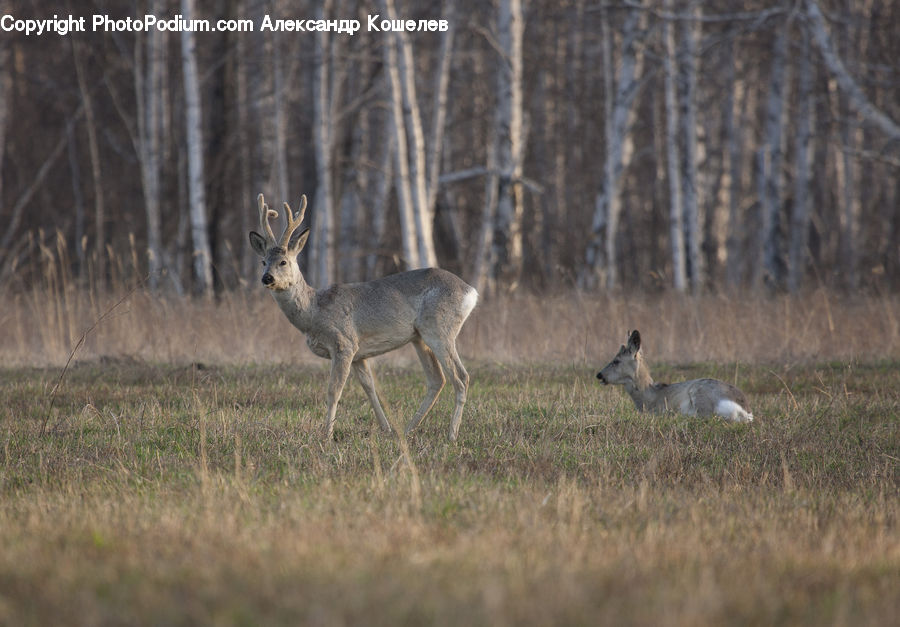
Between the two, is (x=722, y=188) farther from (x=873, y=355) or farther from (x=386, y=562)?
(x=386, y=562)

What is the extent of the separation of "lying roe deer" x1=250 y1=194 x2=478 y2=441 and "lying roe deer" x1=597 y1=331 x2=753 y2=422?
173cm

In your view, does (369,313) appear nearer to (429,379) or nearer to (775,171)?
(429,379)

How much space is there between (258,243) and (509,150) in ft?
25.9

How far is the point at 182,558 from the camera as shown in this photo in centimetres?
384

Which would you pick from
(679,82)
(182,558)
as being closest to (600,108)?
(679,82)

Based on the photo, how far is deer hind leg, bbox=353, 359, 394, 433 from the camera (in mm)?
7297

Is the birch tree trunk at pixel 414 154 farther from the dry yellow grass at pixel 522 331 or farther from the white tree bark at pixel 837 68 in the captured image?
the white tree bark at pixel 837 68

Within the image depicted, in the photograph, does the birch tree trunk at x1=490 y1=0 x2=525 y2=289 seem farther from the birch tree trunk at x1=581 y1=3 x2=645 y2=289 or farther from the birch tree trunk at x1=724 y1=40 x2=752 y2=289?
the birch tree trunk at x1=724 y1=40 x2=752 y2=289

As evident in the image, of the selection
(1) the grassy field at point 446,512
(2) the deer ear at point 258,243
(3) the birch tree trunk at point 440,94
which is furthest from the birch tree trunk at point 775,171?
(2) the deer ear at point 258,243

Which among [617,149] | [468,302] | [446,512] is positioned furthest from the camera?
[617,149]

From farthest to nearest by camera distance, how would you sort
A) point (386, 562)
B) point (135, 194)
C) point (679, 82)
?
1. point (135, 194)
2. point (679, 82)
3. point (386, 562)

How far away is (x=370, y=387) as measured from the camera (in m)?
7.45

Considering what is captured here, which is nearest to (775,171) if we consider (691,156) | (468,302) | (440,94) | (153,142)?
(691,156)

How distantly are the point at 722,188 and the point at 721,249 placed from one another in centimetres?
135
